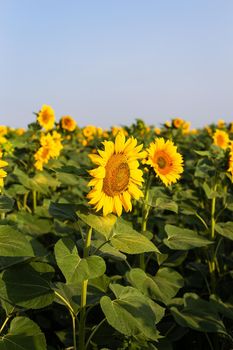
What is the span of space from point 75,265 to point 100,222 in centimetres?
21

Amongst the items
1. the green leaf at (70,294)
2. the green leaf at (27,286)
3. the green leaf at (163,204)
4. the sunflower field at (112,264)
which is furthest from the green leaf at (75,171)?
the green leaf at (163,204)

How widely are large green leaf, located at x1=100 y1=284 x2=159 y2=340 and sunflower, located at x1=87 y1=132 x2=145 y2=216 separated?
14.9 inches

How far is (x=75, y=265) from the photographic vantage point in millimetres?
1878

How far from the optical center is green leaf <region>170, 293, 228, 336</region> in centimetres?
269

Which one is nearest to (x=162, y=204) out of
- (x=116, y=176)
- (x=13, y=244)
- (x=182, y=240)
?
(x=182, y=240)

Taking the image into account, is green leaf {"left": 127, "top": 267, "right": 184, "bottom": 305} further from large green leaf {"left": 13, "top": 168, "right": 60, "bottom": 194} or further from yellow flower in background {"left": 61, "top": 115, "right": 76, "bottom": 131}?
yellow flower in background {"left": 61, "top": 115, "right": 76, "bottom": 131}

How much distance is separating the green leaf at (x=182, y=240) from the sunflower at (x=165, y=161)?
30 cm

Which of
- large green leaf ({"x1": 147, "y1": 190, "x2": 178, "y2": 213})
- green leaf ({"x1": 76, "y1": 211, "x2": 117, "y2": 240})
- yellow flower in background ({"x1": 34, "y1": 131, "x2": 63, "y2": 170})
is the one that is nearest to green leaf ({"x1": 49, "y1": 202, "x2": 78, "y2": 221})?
green leaf ({"x1": 76, "y1": 211, "x2": 117, "y2": 240})

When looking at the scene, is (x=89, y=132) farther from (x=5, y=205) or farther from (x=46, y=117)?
(x=5, y=205)

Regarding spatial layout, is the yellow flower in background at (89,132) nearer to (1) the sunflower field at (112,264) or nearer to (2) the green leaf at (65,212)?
(1) the sunflower field at (112,264)

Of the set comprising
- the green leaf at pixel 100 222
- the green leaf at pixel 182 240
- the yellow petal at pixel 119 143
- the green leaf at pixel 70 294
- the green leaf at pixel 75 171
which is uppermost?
the yellow petal at pixel 119 143

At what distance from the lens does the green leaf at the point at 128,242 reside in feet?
6.53

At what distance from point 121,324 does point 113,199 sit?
1.66 feet

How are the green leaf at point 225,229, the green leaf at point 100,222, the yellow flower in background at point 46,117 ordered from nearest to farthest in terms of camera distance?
the green leaf at point 100,222
the green leaf at point 225,229
the yellow flower in background at point 46,117
